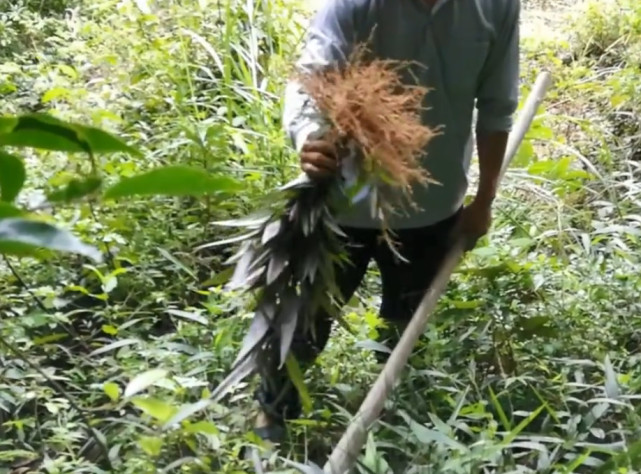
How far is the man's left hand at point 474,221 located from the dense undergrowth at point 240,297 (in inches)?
6.4

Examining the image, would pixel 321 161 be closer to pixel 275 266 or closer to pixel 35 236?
pixel 275 266

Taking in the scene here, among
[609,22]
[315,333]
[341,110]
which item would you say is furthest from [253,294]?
[609,22]

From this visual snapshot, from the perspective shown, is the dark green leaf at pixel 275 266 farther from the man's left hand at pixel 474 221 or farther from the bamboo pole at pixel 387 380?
the man's left hand at pixel 474 221

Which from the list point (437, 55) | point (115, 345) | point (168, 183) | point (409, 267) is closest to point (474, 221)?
point (409, 267)

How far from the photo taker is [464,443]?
1516 millimetres

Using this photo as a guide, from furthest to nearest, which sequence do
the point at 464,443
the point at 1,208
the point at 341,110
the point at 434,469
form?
the point at 464,443 < the point at 434,469 < the point at 341,110 < the point at 1,208

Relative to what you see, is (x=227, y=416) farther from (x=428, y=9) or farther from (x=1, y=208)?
(x=1, y=208)

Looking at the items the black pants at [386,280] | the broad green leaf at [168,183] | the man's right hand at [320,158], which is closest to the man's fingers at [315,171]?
the man's right hand at [320,158]

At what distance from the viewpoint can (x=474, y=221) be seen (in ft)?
5.74

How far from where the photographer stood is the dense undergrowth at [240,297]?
4.82ft

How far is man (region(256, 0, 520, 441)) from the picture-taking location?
1.46 m

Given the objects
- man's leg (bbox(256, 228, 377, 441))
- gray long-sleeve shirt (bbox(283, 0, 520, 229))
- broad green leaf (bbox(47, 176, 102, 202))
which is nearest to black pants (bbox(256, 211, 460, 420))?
man's leg (bbox(256, 228, 377, 441))

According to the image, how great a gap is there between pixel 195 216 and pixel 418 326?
0.80 m

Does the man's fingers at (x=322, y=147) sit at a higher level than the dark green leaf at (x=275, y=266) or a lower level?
higher
